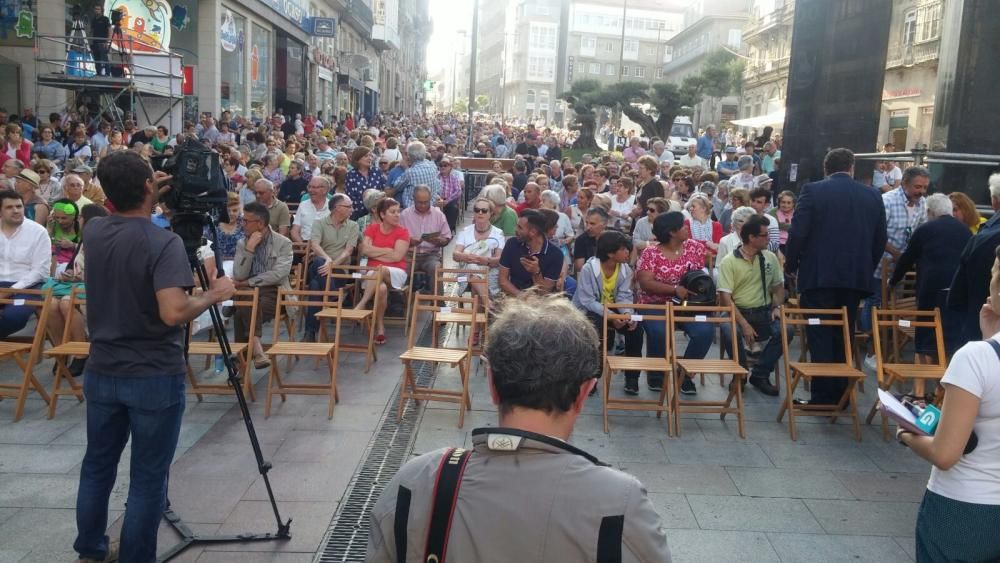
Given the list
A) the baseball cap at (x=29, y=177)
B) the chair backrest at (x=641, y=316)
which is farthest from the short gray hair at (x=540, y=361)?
the baseball cap at (x=29, y=177)

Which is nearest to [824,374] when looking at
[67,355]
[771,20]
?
[67,355]

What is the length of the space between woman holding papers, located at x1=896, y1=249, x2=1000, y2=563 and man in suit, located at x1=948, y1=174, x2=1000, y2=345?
179cm

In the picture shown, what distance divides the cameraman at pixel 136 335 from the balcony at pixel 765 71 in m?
51.9

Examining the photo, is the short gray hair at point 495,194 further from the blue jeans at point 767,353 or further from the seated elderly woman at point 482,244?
the blue jeans at point 767,353

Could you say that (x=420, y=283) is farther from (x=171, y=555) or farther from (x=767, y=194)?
(x=171, y=555)

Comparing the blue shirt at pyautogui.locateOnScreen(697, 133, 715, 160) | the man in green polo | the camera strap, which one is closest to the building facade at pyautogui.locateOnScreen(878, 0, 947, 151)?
the blue shirt at pyautogui.locateOnScreen(697, 133, 715, 160)

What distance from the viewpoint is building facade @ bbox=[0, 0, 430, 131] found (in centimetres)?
1805

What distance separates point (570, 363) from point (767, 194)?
27.1 feet

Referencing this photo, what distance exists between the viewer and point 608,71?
11400 centimetres

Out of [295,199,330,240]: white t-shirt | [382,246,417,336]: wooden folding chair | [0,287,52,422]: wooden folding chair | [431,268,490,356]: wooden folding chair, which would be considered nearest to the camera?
[0,287,52,422]: wooden folding chair

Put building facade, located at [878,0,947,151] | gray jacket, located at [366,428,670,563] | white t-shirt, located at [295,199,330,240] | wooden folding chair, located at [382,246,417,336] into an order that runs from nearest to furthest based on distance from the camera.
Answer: gray jacket, located at [366,428,670,563]
wooden folding chair, located at [382,246,417,336]
white t-shirt, located at [295,199,330,240]
building facade, located at [878,0,947,151]

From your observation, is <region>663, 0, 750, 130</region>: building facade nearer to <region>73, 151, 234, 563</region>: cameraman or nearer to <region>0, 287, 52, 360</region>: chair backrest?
<region>0, 287, 52, 360</region>: chair backrest

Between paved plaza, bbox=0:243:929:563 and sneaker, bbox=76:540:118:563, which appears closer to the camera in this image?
sneaker, bbox=76:540:118:563

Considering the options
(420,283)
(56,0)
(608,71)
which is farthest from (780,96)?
(608,71)
